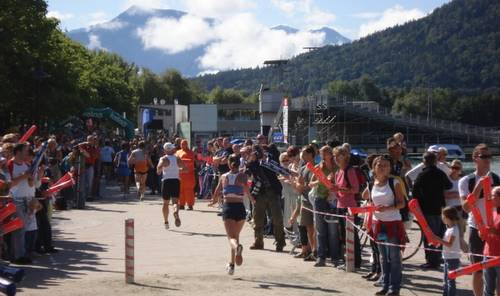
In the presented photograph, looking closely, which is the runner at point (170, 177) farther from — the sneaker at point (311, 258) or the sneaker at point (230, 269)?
the sneaker at point (230, 269)

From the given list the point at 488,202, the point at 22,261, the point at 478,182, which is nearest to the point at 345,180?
the point at 478,182

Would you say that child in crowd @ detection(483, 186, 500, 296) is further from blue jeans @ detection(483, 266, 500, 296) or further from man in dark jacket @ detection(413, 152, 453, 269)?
man in dark jacket @ detection(413, 152, 453, 269)

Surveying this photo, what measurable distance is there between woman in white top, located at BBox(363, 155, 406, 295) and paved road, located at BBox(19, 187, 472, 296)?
1.71ft

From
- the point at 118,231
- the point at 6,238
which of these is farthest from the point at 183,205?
the point at 6,238

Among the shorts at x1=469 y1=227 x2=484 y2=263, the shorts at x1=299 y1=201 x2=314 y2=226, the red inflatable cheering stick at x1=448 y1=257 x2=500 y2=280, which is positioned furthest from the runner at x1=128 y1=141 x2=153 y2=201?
the red inflatable cheering stick at x1=448 y1=257 x2=500 y2=280

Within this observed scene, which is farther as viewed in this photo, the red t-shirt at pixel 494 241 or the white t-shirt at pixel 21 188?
the white t-shirt at pixel 21 188

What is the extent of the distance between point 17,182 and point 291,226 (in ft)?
18.5

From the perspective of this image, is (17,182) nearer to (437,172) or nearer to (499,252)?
(437,172)

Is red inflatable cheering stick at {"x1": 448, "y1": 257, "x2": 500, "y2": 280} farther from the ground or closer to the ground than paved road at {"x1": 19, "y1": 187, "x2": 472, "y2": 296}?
farther from the ground

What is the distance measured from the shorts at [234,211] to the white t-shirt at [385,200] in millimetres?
2699

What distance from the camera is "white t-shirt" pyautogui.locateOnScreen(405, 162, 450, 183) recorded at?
12703mm

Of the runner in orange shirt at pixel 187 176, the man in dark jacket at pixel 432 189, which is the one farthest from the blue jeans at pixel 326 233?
the runner in orange shirt at pixel 187 176

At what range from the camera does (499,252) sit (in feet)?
27.0

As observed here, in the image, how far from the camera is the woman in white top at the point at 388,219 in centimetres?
993
